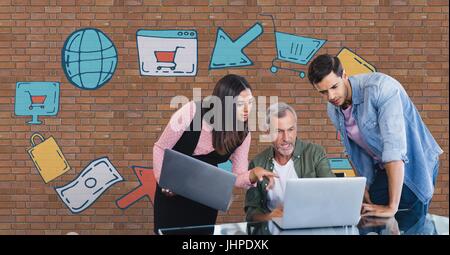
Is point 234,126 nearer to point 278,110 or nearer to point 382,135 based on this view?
point 278,110

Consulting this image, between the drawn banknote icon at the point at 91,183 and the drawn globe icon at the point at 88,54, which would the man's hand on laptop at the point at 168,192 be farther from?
the drawn globe icon at the point at 88,54

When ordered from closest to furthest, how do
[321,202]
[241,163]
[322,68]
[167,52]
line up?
1. [321,202]
2. [241,163]
3. [322,68]
4. [167,52]

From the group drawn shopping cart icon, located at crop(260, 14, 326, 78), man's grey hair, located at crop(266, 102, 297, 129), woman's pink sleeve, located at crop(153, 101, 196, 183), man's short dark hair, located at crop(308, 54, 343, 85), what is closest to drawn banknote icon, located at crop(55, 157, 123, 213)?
woman's pink sleeve, located at crop(153, 101, 196, 183)

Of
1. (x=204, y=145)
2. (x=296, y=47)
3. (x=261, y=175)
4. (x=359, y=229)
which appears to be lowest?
(x=359, y=229)

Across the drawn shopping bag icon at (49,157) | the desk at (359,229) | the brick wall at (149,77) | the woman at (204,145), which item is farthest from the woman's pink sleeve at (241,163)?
the drawn shopping bag icon at (49,157)

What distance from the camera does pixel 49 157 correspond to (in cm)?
535

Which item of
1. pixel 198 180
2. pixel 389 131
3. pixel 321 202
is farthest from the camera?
pixel 389 131

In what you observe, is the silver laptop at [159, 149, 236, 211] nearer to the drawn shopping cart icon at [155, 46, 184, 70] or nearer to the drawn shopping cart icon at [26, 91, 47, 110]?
the drawn shopping cart icon at [155, 46, 184, 70]

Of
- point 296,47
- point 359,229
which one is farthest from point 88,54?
point 359,229

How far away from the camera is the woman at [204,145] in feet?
16.0

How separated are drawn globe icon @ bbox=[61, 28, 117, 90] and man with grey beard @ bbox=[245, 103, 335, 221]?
1486 millimetres

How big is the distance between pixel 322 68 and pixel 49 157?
2.39 metres
